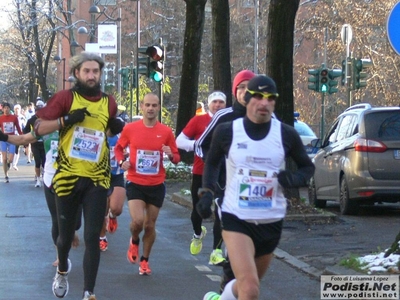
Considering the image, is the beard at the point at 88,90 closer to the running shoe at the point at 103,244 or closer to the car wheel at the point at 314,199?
the running shoe at the point at 103,244

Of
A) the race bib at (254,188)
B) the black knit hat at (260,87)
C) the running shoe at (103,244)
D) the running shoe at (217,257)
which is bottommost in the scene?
the running shoe at (103,244)

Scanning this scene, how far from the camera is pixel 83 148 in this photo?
8.20 m

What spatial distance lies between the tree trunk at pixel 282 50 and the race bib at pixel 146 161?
5818mm

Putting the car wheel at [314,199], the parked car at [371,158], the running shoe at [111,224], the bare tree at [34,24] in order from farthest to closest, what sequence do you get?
the bare tree at [34,24] < the car wheel at [314,199] < the parked car at [371,158] < the running shoe at [111,224]

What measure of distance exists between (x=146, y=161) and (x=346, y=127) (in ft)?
23.7

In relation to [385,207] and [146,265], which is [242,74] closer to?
[146,265]

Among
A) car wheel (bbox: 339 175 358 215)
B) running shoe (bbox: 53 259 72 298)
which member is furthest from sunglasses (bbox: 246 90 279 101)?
car wheel (bbox: 339 175 358 215)

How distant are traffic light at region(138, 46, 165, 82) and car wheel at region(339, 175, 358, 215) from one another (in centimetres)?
754

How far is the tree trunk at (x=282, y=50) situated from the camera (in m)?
16.3

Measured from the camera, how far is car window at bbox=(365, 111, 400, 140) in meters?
16.0

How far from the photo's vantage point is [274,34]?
53.7 feet

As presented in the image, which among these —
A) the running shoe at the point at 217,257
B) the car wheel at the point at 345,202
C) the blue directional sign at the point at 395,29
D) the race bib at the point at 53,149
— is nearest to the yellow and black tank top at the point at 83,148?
the running shoe at the point at 217,257

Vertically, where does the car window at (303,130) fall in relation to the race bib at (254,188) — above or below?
below

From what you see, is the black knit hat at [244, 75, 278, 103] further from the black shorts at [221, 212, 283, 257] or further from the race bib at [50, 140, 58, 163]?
the race bib at [50, 140, 58, 163]
